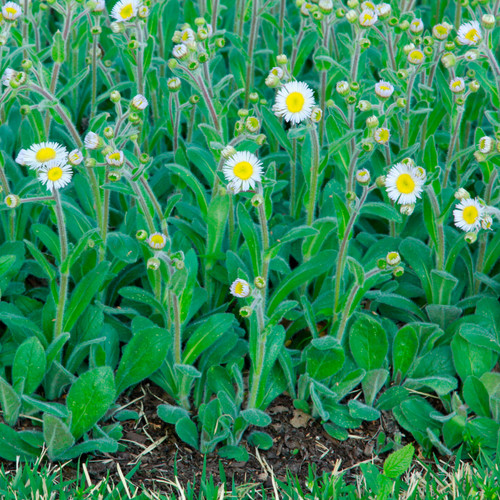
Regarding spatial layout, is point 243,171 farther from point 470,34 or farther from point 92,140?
point 470,34

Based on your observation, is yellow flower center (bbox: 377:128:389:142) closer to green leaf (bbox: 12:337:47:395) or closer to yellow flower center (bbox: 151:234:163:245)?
yellow flower center (bbox: 151:234:163:245)

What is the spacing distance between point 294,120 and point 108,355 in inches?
45.7

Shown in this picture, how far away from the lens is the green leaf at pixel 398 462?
236 centimetres

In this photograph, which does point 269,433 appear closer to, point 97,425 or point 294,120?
point 97,425

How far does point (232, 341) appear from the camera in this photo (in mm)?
2762

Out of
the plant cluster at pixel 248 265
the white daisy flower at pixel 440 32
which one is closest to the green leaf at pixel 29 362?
the plant cluster at pixel 248 265

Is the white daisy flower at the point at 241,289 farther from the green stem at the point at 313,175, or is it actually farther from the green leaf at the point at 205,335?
the green stem at the point at 313,175

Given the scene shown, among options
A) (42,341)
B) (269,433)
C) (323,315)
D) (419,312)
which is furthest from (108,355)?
(419,312)

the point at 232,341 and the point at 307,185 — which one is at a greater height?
the point at 307,185

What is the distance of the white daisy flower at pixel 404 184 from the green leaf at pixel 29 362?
1.37 meters

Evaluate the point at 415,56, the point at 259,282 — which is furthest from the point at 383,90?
the point at 259,282

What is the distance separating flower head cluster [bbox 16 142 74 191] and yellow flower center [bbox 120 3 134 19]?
0.68 metres

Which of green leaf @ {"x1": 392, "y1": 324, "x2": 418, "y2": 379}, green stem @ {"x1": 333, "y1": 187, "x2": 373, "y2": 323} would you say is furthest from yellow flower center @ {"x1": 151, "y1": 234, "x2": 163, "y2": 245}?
green leaf @ {"x1": 392, "y1": 324, "x2": 418, "y2": 379}

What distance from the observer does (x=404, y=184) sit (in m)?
2.48
